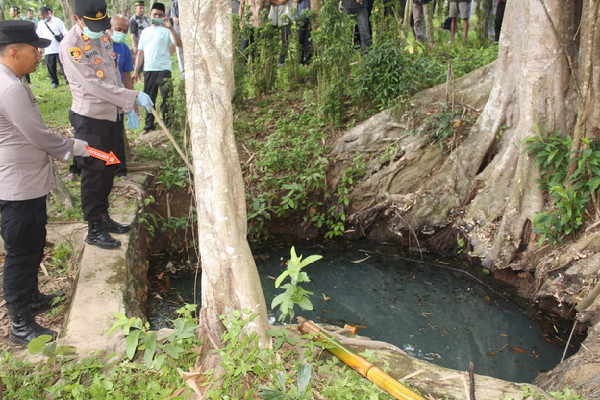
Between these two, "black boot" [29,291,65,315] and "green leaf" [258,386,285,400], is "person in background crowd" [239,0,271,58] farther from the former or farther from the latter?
"green leaf" [258,386,285,400]

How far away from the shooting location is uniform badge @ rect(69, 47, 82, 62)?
4.34 meters

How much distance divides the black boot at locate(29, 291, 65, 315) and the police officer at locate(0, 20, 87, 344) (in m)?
0.25

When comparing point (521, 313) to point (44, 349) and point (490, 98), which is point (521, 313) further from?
point (44, 349)

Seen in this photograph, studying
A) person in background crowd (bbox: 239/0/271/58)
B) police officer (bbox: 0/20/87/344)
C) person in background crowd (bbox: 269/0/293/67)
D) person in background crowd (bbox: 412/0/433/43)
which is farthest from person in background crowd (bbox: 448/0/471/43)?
police officer (bbox: 0/20/87/344)

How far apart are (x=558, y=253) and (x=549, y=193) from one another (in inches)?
22.8

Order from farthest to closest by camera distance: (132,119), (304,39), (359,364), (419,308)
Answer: (304,39)
(419,308)
(132,119)
(359,364)

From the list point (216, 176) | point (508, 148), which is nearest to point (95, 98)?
point (216, 176)

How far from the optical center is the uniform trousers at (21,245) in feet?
12.0

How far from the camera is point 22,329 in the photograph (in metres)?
3.76

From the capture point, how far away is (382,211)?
6.55 meters

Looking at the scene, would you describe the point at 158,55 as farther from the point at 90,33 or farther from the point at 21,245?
the point at 21,245

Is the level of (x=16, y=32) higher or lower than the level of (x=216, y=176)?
higher

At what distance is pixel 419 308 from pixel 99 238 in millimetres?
2944

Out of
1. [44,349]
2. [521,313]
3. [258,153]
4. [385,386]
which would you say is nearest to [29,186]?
[44,349]
